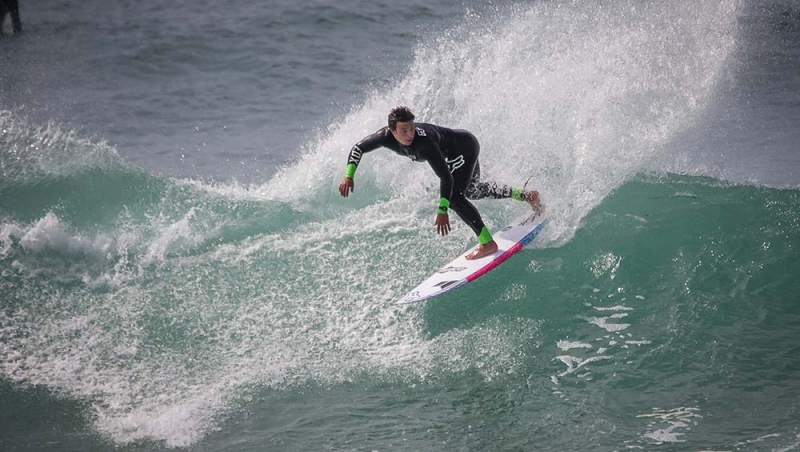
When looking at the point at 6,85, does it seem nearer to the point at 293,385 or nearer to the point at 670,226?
the point at 293,385

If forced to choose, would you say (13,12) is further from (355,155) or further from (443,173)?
(443,173)

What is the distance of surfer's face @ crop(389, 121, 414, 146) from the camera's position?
22.1ft

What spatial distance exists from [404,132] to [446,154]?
769 millimetres

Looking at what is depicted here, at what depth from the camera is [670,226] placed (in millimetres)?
8266

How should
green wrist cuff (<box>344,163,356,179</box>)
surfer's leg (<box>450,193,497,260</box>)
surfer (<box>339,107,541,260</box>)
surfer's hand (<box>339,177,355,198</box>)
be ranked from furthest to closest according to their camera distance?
surfer's leg (<box>450,193,497,260</box>), green wrist cuff (<box>344,163,356,179</box>), surfer's hand (<box>339,177,355,198</box>), surfer (<box>339,107,541,260</box>)

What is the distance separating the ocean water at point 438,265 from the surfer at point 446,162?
0.62m

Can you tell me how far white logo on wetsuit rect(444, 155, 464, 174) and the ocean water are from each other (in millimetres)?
1056

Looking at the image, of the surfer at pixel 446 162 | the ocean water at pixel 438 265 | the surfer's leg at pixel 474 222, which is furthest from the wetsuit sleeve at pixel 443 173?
the ocean water at pixel 438 265

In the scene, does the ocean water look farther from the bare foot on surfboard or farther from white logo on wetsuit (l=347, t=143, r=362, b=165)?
white logo on wetsuit (l=347, t=143, r=362, b=165)

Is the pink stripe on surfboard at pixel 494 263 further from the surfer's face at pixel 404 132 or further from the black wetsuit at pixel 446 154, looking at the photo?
the surfer's face at pixel 404 132

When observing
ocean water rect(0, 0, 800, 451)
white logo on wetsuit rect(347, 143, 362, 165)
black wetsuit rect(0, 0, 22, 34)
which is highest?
black wetsuit rect(0, 0, 22, 34)

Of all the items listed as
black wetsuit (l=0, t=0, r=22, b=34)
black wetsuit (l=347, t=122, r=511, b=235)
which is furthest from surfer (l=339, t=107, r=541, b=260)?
black wetsuit (l=0, t=0, r=22, b=34)

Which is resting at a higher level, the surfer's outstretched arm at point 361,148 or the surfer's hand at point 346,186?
the surfer's outstretched arm at point 361,148

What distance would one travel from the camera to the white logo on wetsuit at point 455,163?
745cm
